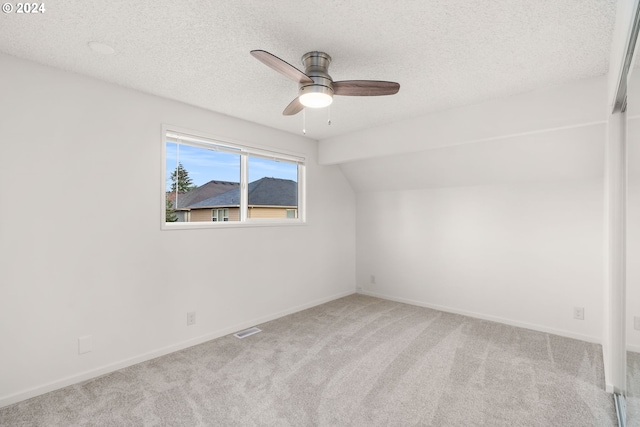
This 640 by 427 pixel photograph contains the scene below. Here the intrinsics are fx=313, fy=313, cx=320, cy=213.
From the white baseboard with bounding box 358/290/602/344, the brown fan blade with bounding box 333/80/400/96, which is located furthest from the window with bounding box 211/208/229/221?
the white baseboard with bounding box 358/290/602/344

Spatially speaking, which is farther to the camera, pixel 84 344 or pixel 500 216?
pixel 500 216

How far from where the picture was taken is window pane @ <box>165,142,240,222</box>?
3.06 m

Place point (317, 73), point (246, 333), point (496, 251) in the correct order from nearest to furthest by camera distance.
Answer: point (317, 73) < point (246, 333) < point (496, 251)

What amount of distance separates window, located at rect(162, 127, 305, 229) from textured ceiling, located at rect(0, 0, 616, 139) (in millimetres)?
610

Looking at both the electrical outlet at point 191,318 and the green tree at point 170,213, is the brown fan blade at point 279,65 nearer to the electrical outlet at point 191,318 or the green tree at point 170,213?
the green tree at point 170,213

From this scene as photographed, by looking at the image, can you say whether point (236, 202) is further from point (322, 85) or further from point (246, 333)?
point (322, 85)

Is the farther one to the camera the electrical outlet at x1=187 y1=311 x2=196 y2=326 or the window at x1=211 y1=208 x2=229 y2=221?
the window at x1=211 y1=208 x2=229 y2=221

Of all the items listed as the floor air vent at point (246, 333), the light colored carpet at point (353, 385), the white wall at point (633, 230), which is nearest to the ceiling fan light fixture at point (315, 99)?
the white wall at point (633, 230)

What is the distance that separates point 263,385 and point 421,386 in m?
1.17

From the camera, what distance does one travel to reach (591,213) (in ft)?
10.3

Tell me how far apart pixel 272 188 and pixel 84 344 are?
2.40 m

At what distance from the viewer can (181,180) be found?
3133 millimetres

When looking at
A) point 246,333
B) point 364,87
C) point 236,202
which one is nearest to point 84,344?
point 246,333
